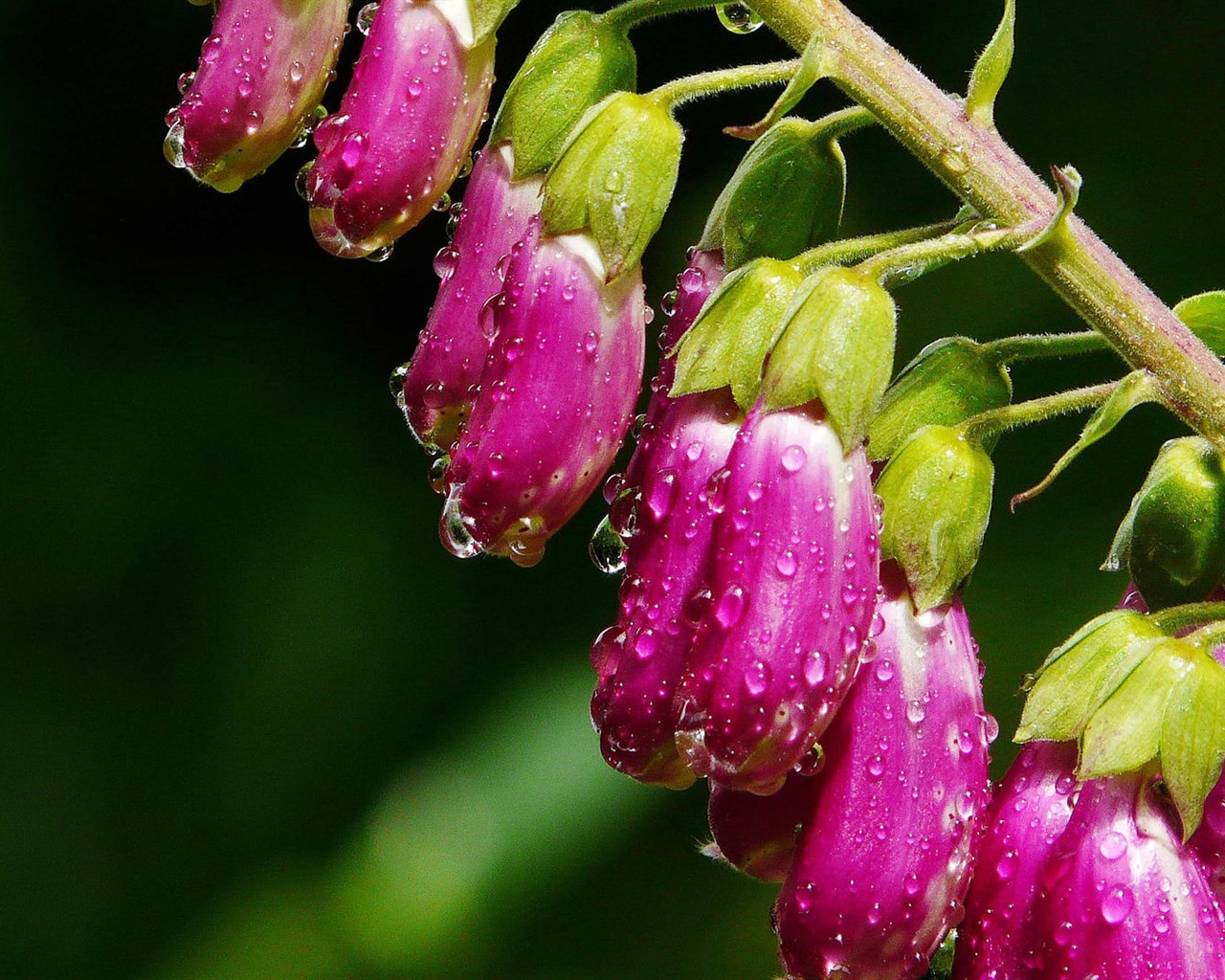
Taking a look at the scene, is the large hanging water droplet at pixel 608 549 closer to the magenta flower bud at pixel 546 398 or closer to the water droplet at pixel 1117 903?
the magenta flower bud at pixel 546 398

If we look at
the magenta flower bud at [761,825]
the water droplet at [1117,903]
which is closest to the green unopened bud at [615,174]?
the magenta flower bud at [761,825]

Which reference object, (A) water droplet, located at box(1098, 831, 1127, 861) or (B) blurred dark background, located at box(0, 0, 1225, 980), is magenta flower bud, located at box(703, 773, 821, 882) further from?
(B) blurred dark background, located at box(0, 0, 1225, 980)

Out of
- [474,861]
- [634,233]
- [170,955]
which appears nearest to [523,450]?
[634,233]

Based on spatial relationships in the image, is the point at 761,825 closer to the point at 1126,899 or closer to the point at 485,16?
the point at 1126,899

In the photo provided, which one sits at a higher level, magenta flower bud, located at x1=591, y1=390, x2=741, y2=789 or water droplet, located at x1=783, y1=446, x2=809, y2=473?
water droplet, located at x1=783, y1=446, x2=809, y2=473

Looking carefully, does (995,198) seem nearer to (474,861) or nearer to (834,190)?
(834,190)

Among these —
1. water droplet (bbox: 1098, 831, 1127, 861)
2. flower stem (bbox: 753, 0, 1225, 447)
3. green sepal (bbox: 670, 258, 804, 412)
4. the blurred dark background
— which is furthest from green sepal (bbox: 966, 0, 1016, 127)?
the blurred dark background

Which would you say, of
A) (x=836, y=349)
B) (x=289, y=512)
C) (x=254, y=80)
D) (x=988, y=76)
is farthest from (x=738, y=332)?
(x=289, y=512)
